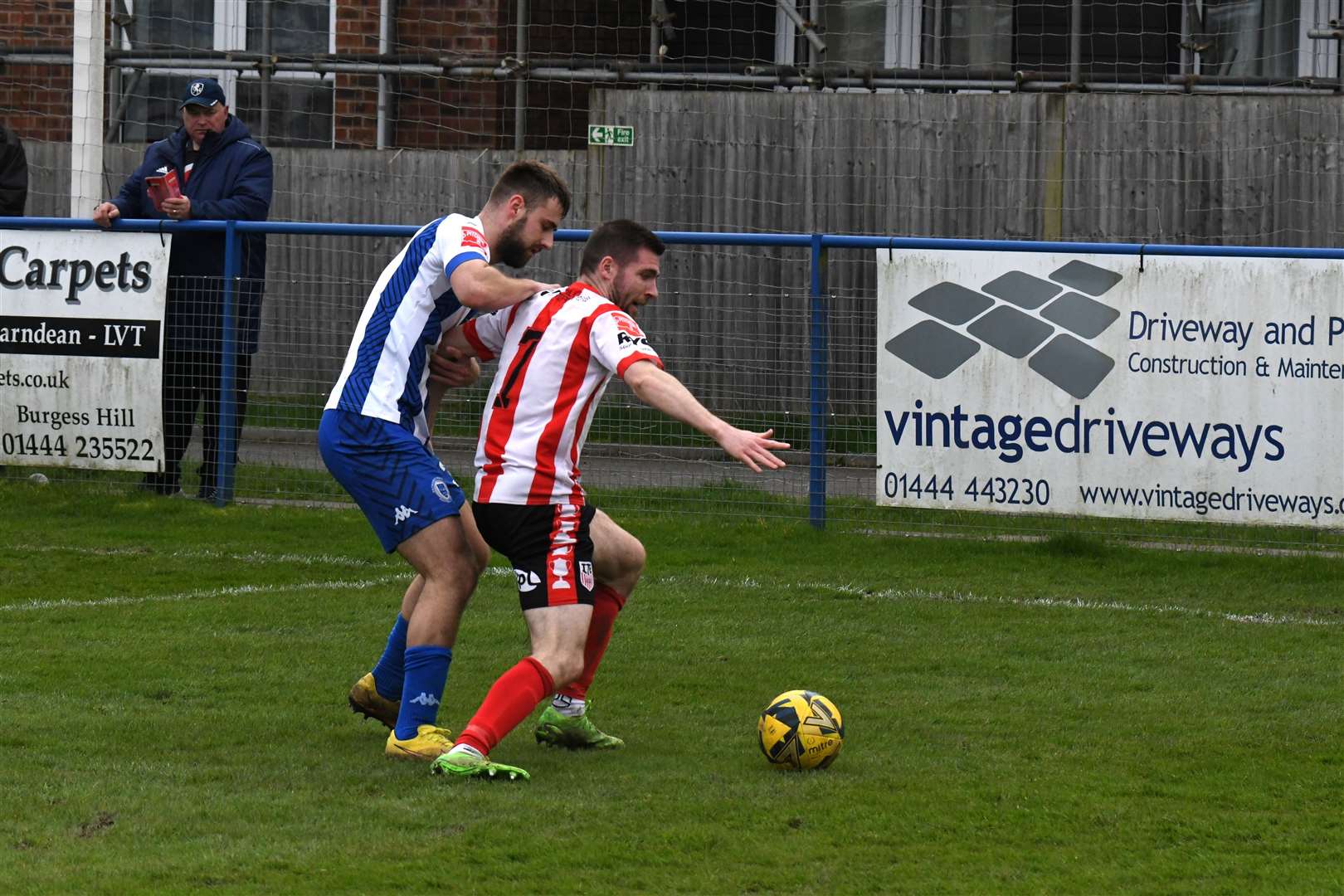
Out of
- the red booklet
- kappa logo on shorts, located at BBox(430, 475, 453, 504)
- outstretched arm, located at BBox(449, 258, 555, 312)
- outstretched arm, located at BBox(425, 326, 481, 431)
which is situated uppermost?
the red booklet

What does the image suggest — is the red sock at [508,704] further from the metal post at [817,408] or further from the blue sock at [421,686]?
the metal post at [817,408]

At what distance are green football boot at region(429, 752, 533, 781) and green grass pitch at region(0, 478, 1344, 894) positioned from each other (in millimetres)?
52

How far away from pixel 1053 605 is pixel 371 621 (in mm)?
3174

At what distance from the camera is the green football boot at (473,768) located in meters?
5.62

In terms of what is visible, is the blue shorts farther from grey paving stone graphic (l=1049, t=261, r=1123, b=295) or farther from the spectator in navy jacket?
the spectator in navy jacket

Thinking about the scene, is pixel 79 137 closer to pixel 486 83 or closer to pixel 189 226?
pixel 189 226

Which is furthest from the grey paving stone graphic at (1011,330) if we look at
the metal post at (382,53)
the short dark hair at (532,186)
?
the metal post at (382,53)

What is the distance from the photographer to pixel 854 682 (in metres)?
7.27

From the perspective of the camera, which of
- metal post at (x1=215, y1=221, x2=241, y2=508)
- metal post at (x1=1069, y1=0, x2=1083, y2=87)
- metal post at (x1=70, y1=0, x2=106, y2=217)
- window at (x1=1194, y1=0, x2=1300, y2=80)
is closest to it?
metal post at (x1=215, y1=221, x2=241, y2=508)

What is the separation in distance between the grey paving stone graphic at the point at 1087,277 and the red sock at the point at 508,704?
5.54 m

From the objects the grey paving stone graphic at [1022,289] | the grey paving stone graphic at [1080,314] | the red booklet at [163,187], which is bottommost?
the grey paving stone graphic at [1080,314]

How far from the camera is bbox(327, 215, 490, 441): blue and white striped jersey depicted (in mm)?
6105

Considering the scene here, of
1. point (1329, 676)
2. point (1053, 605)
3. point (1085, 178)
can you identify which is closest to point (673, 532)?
point (1053, 605)

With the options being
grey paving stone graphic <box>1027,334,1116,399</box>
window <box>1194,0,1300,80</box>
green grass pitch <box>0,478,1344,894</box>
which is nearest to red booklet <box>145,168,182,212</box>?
green grass pitch <box>0,478,1344,894</box>
